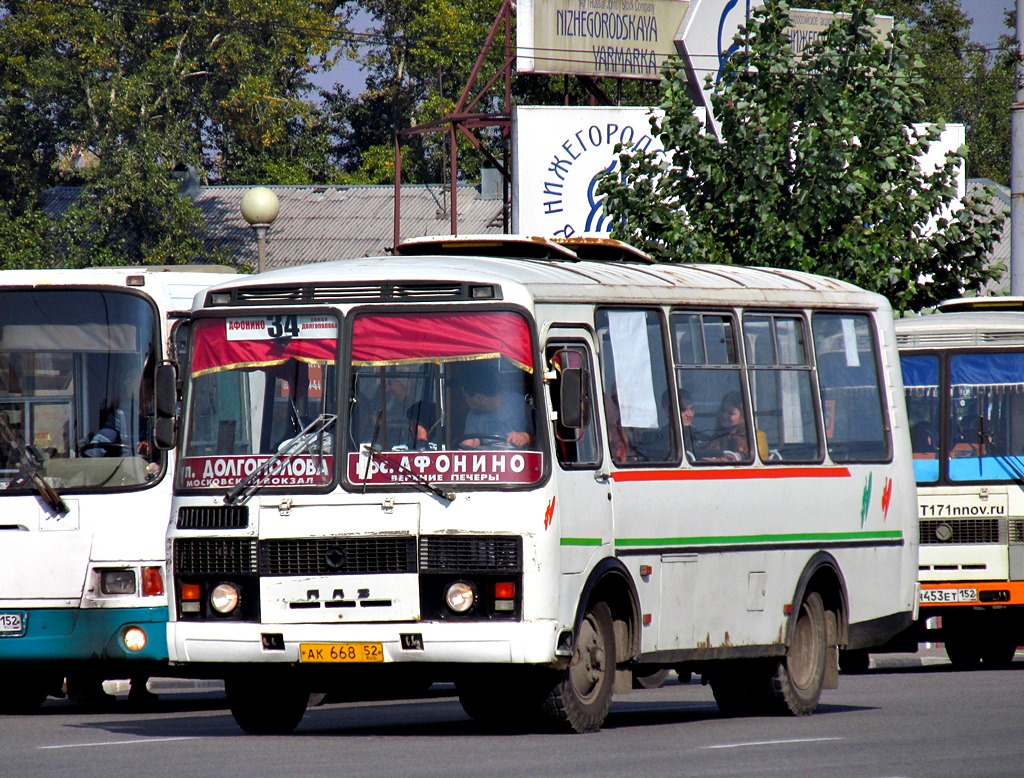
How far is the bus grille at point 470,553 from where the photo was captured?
11039 millimetres

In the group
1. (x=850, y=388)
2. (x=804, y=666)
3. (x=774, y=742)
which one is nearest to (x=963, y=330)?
(x=850, y=388)

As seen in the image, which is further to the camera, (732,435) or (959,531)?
(959,531)

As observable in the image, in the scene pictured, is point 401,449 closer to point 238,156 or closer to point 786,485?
point 786,485

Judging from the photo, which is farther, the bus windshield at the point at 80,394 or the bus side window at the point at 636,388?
the bus windshield at the point at 80,394

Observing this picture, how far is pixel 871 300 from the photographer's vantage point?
1488cm

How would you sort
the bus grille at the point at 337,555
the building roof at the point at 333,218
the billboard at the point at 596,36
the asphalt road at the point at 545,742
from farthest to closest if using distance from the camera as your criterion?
the building roof at the point at 333,218
the billboard at the point at 596,36
the bus grille at the point at 337,555
the asphalt road at the point at 545,742

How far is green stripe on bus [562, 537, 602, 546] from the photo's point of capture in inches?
441

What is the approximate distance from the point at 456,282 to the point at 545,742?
243 centimetres

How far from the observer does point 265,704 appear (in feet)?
40.2

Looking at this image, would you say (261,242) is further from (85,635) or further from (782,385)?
(782,385)

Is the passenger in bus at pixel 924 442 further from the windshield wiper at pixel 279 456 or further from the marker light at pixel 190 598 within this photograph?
the marker light at pixel 190 598

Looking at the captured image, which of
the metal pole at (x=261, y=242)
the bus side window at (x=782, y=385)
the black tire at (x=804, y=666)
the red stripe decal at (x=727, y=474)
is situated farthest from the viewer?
the metal pole at (x=261, y=242)

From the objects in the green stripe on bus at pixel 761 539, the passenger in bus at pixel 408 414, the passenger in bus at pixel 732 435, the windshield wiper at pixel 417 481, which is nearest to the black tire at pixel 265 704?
the windshield wiper at pixel 417 481

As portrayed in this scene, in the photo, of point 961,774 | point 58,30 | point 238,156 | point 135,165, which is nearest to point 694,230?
point 961,774
